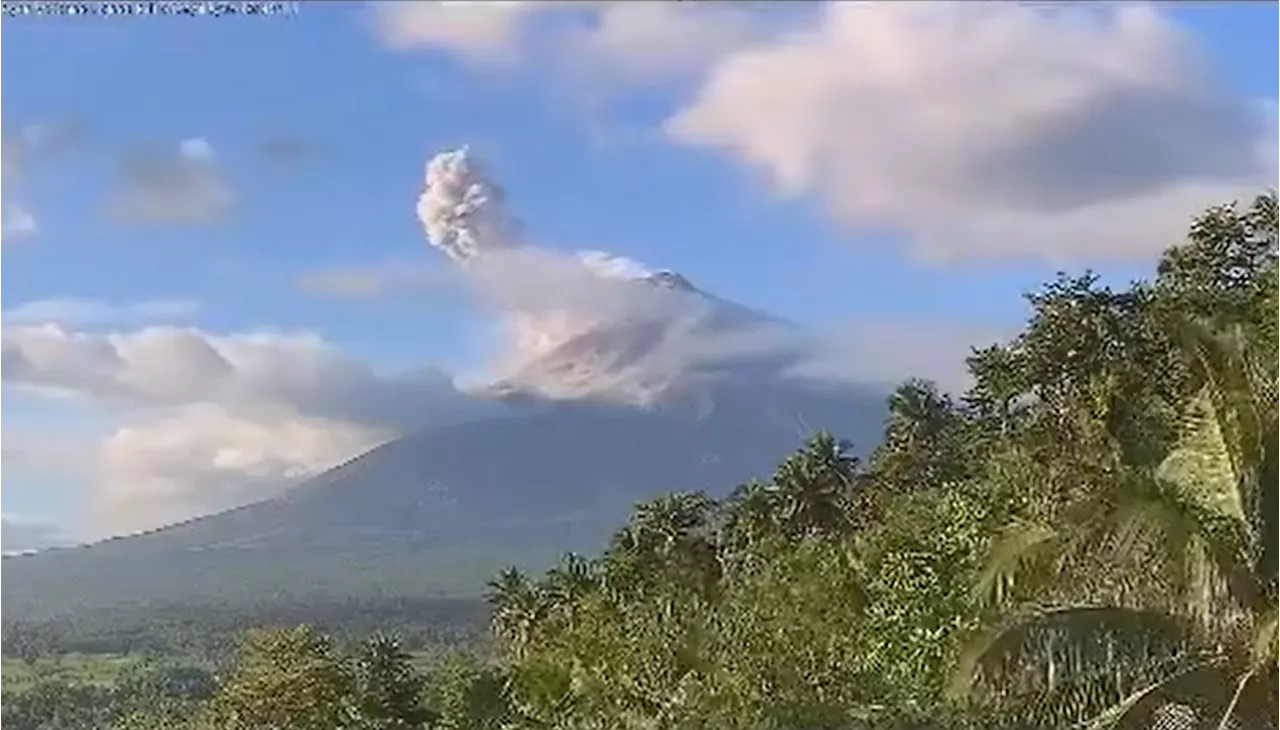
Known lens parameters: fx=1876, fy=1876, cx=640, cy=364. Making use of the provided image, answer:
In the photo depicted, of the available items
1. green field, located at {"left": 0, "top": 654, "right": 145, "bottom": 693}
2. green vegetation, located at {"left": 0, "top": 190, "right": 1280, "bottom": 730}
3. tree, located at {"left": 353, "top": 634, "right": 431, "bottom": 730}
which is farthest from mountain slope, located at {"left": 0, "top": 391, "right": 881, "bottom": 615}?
green vegetation, located at {"left": 0, "top": 190, "right": 1280, "bottom": 730}

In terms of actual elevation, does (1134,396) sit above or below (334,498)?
below

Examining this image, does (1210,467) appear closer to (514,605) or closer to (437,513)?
(514,605)

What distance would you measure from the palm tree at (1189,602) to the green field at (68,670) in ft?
204

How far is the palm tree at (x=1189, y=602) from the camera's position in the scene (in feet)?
31.3

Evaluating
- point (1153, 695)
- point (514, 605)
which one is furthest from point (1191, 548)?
point (514, 605)

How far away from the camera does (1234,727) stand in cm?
959

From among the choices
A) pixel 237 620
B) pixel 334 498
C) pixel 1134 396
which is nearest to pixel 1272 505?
pixel 1134 396

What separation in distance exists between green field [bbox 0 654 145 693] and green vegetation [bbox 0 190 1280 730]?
112ft

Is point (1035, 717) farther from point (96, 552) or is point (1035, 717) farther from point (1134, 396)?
point (96, 552)

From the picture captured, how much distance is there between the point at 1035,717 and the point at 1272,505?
2.03m

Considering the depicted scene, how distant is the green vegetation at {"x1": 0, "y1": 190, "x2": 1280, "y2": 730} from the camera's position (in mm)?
9625

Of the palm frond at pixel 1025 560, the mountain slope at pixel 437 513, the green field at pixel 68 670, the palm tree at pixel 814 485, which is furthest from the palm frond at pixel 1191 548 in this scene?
the mountain slope at pixel 437 513

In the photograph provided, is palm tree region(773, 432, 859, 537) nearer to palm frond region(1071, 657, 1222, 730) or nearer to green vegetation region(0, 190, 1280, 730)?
green vegetation region(0, 190, 1280, 730)

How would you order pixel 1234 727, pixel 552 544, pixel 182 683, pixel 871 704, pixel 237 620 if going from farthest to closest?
pixel 552 544
pixel 237 620
pixel 182 683
pixel 871 704
pixel 1234 727
